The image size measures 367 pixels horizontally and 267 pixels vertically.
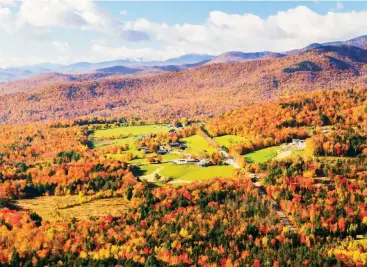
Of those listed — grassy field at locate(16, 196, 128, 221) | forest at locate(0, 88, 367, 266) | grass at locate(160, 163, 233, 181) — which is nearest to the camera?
forest at locate(0, 88, 367, 266)

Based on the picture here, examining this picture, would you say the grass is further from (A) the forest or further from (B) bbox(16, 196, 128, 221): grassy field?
(B) bbox(16, 196, 128, 221): grassy field

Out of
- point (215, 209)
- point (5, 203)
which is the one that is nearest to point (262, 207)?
point (215, 209)

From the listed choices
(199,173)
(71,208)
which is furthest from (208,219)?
(71,208)

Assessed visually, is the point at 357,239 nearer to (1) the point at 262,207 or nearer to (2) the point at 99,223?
(1) the point at 262,207

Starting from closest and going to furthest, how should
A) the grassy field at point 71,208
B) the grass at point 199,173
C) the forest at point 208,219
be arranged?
1. the forest at point 208,219
2. the grassy field at point 71,208
3. the grass at point 199,173

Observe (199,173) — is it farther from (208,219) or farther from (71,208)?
(71,208)

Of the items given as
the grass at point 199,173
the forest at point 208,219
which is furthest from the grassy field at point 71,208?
the grass at point 199,173

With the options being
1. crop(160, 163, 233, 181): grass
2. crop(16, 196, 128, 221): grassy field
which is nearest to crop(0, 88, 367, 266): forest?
crop(16, 196, 128, 221): grassy field

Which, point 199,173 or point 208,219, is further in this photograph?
point 199,173

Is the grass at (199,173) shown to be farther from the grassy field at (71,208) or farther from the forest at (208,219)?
the grassy field at (71,208)
